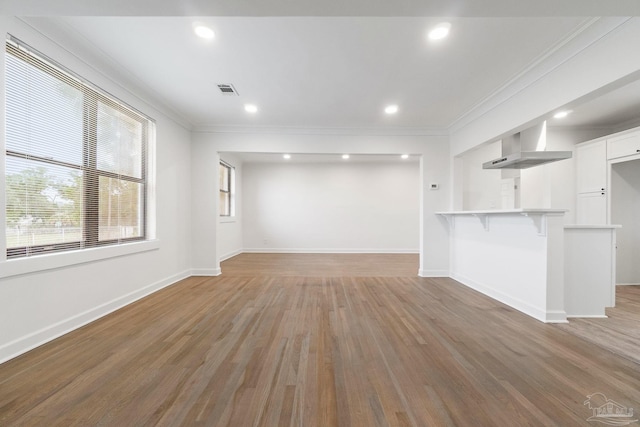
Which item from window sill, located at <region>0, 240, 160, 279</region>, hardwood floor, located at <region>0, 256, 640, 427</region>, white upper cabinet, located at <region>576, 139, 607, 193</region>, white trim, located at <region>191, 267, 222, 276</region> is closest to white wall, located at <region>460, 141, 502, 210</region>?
white upper cabinet, located at <region>576, 139, 607, 193</region>

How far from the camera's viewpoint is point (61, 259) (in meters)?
2.27

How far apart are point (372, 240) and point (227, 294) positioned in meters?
5.00

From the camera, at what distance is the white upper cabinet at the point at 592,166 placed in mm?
3979

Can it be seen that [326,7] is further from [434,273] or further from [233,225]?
[233,225]

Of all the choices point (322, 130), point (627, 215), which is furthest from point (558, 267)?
point (322, 130)

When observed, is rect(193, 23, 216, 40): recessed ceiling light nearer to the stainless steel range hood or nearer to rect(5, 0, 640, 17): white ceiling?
rect(5, 0, 640, 17): white ceiling

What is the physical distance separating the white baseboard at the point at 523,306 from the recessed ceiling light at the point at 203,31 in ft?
14.1

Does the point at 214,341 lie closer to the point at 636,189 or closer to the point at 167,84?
the point at 167,84

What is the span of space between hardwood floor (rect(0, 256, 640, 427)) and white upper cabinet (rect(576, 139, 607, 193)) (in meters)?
3.05

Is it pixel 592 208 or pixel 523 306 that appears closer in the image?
pixel 523 306

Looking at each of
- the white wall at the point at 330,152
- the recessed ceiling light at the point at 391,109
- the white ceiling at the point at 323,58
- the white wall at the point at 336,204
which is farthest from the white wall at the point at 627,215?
the white wall at the point at 336,204

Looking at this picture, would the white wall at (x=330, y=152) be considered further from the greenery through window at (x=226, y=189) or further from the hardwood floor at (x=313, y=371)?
the greenery through window at (x=226, y=189)

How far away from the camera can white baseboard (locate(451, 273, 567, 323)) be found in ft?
8.70

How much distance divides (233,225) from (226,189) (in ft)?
3.36
